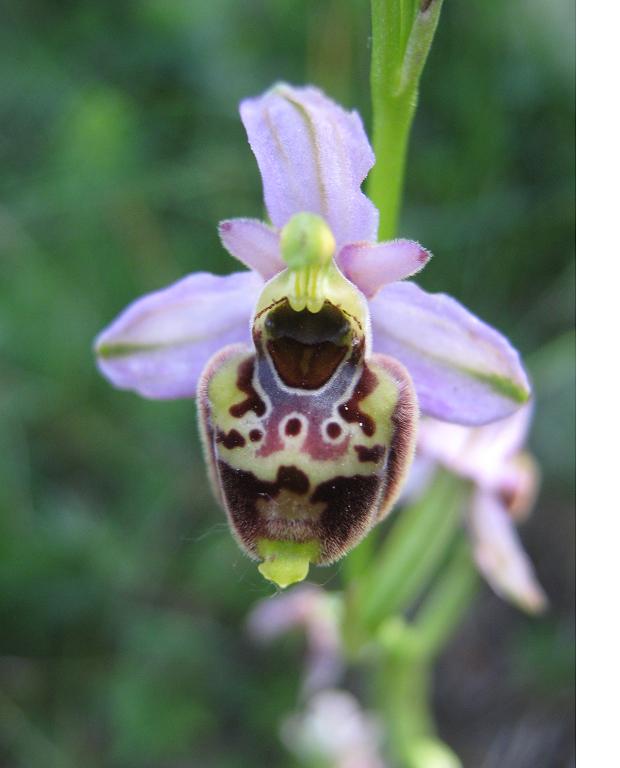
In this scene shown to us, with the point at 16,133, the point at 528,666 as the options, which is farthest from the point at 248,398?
the point at 16,133

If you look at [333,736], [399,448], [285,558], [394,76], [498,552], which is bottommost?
[333,736]

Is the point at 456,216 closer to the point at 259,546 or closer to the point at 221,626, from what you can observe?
the point at 221,626

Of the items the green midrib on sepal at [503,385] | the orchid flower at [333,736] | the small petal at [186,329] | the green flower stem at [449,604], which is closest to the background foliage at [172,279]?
the orchid flower at [333,736]

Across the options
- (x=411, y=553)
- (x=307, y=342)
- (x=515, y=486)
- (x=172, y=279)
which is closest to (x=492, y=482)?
(x=515, y=486)

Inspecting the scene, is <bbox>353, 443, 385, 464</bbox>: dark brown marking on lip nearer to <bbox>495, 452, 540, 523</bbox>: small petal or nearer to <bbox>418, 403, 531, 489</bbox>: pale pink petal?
<bbox>418, 403, 531, 489</bbox>: pale pink petal

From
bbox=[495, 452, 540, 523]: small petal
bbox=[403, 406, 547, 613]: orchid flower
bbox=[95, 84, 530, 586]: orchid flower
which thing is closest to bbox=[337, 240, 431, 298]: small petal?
bbox=[95, 84, 530, 586]: orchid flower

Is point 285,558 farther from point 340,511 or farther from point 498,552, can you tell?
point 498,552
